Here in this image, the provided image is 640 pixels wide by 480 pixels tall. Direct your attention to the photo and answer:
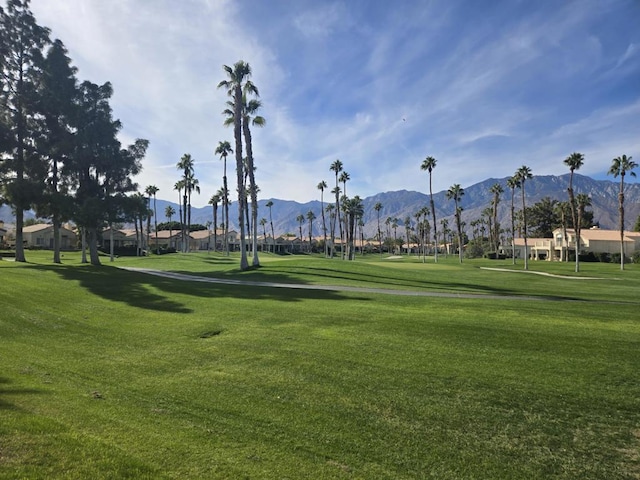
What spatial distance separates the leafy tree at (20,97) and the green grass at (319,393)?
830 inches

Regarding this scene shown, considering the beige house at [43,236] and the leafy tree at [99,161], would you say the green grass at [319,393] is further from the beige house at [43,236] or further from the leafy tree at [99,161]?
the beige house at [43,236]

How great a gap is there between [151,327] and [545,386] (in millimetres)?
11383

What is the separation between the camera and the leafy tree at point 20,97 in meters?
31.3

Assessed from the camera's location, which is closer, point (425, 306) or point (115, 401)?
point (115, 401)

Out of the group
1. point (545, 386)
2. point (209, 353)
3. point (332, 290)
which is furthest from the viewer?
point (332, 290)

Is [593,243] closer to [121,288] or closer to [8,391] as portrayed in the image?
[121,288]

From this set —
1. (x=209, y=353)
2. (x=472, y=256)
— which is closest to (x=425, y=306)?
(x=209, y=353)

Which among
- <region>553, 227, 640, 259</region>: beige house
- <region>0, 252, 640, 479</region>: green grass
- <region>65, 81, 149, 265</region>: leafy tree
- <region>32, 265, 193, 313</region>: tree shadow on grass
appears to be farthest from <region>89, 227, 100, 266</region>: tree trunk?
<region>553, 227, 640, 259</region>: beige house

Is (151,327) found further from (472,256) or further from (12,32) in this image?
(472,256)

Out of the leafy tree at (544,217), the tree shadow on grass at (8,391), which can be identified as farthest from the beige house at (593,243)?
the tree shadow on grass at (8,391)

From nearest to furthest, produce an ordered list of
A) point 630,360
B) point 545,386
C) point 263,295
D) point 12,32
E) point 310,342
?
point 545,386
point 630,360
point 310,342
point 263,295
point 12,32

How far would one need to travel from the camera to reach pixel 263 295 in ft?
67.8

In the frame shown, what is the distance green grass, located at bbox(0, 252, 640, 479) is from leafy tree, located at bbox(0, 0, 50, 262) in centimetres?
2109

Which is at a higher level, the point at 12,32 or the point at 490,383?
the point at 12,32
